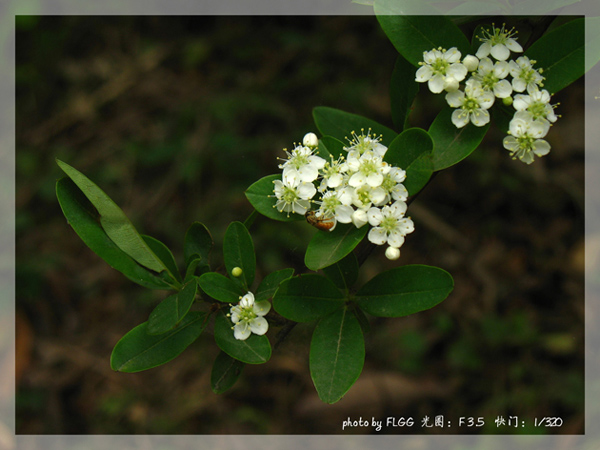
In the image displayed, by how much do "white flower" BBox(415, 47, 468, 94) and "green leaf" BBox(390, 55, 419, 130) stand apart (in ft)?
0.41

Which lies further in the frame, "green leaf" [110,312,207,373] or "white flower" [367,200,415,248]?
"green leaf" [110,312,207,373]

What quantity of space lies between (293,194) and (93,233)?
63cm

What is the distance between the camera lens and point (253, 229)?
12.3 feet

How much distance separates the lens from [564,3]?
1.45m

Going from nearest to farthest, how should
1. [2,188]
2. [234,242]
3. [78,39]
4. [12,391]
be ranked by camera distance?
1. [234,242]
2. [12,391]
3. [2,188]
4. [78,39]

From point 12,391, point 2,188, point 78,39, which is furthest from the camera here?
point 78,39

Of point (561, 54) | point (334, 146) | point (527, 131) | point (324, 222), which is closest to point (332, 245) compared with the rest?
point (324, 222)

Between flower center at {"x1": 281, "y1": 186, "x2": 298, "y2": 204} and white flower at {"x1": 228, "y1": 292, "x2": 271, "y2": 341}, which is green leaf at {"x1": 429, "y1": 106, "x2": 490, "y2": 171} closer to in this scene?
flower center at {"x1": 281, "y1": 186, "x2": 298, "y2": 204}

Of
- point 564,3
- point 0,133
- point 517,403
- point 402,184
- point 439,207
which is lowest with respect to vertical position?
point 517,403

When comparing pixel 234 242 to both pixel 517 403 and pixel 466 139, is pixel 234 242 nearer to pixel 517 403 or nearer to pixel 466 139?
pixel 466 139

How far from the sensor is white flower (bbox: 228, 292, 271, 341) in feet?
5.03

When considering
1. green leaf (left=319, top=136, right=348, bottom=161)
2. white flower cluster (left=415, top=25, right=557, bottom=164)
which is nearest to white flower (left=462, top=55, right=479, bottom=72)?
white flower cluster (left=415, top=25, right=557, bottom=164)

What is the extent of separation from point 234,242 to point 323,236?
30cm

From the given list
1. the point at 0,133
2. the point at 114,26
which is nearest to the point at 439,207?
the point at 114,26
